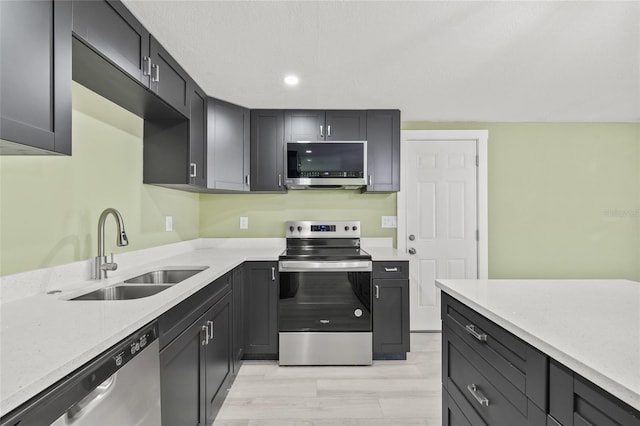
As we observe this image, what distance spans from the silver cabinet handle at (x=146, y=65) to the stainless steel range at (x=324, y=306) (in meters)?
1.57

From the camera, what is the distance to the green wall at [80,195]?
127 centimetres

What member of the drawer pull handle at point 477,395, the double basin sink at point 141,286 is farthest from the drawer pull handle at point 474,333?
the double basin sink at point 141,286

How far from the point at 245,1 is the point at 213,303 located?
1.57 meters

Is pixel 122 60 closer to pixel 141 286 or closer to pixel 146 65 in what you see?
pixel 146 65

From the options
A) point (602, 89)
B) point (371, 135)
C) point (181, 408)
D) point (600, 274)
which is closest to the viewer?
point (181, 408)

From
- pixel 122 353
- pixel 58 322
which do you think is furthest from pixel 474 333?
pixel 58 322

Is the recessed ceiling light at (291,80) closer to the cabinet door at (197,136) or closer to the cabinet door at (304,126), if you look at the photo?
the cabinet door at (304,126)

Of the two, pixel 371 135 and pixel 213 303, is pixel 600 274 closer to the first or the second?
pixel 371 135

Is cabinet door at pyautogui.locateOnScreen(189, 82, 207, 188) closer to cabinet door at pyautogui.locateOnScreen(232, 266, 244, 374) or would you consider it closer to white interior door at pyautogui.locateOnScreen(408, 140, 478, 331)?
cabinet door at pyautogui.locateOnScreen(232, 266, 244, 374)

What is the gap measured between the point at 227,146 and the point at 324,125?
90 cm

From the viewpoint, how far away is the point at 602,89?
244 cm

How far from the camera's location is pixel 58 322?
3.27 feet

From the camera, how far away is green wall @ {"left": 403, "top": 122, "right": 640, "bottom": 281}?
3.29 m

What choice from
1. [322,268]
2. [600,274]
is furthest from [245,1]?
[600,274]
